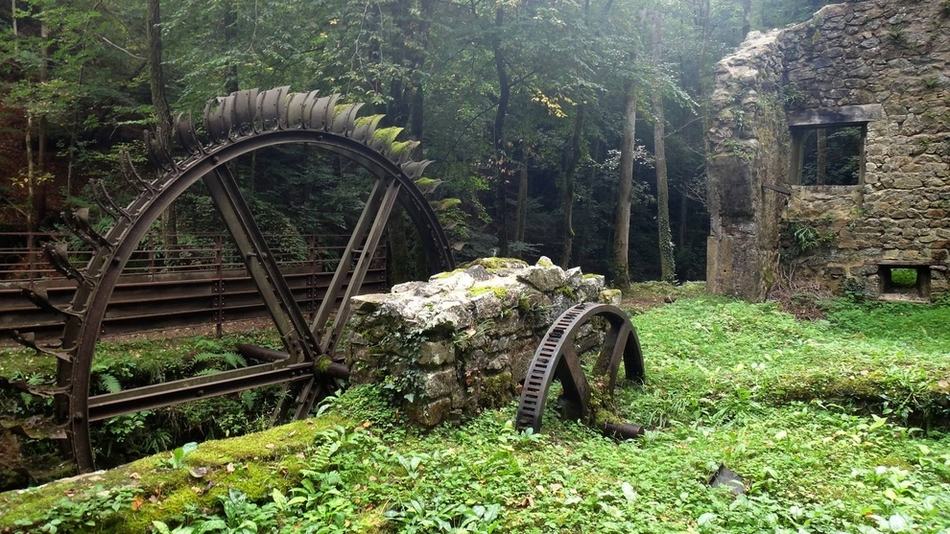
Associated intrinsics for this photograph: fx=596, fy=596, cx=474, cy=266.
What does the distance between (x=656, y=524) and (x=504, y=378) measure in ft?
7.71

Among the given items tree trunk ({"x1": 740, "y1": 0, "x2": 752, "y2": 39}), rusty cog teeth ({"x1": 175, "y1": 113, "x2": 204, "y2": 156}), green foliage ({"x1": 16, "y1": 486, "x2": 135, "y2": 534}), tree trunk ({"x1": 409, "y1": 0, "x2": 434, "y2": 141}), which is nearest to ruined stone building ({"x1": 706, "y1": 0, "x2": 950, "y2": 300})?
tree trunk ({"x1": 409, "y1": 0, "x2": 434, "y2": 141})

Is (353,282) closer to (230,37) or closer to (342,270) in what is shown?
(342,270)

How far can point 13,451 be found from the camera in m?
4.67

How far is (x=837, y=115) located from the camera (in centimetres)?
1152

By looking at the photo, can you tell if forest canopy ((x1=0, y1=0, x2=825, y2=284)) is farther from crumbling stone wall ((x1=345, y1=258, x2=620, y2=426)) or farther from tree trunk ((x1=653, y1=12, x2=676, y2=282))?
crumbling stone wall ((x1=345, y1=258, x2=620, y2=426))

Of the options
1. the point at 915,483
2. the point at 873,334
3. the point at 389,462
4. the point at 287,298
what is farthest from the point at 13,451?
the point at 873,334

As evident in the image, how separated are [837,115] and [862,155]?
91 cm

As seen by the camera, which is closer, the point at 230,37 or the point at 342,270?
the point at 342,270

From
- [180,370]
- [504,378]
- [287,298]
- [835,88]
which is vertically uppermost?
[835,88]

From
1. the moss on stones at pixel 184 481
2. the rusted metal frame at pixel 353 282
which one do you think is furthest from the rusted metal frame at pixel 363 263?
the moss on stones at pixel 184 481

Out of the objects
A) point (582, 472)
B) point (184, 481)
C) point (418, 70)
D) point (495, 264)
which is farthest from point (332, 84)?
point (582, 472)

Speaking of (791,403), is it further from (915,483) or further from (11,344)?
(11,344)

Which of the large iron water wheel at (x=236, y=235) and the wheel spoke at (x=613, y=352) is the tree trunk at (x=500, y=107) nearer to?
the large iron water wheel at (x=236, y=235)

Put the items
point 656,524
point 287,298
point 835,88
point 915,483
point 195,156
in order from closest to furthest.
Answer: point 656,524
point 915,483
point 195,156
point 287,298
point 835,88
